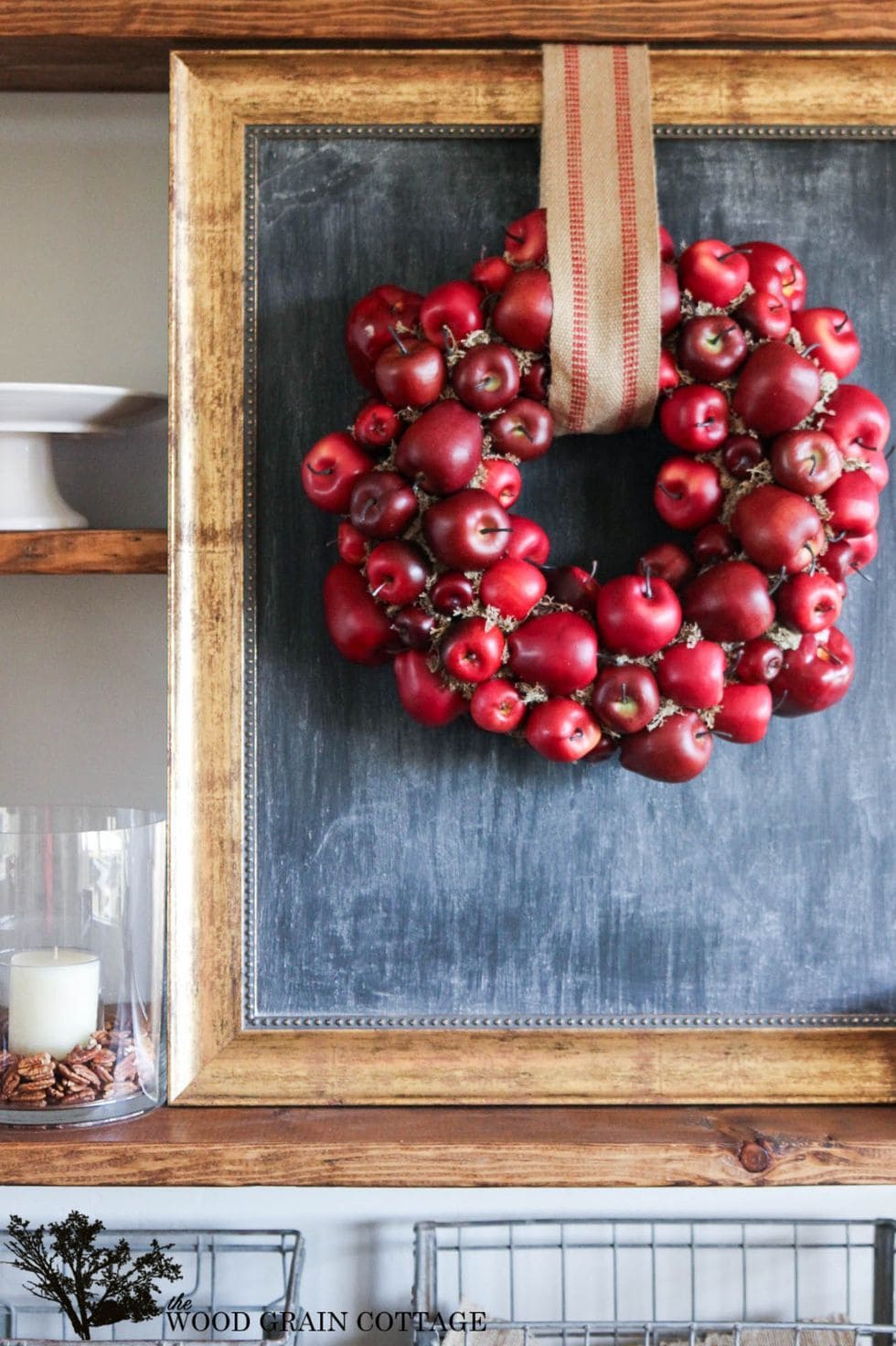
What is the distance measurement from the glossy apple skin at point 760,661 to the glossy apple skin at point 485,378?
0.77ft

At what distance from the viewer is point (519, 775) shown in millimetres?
949

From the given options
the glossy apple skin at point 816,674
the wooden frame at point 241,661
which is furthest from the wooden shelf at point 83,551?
the glossy apple skin at point 816,674

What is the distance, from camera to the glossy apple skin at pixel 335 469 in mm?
870

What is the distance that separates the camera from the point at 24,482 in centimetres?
96

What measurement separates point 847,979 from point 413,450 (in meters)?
0.50

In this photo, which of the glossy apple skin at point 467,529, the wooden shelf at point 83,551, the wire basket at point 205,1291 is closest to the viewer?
the glossy apple skin at point 467,529

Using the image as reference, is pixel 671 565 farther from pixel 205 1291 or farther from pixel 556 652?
pixel 205 1291

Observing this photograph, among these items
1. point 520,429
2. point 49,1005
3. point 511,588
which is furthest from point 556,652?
point 49,1005

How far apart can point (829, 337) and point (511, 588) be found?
0.28m

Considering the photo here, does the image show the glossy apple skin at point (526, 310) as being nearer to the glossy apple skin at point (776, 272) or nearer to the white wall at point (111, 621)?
the glossy apple skin at point (776, 272)

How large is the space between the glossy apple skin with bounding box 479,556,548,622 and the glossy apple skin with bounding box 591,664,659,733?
71 mm

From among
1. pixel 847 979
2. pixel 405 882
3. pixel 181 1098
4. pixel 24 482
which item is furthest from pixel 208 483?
pixel 847 979

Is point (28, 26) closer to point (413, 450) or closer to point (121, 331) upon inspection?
point (121, 331)

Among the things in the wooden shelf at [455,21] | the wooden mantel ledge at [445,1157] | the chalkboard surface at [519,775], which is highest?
the wooden shelf at [455,21]
